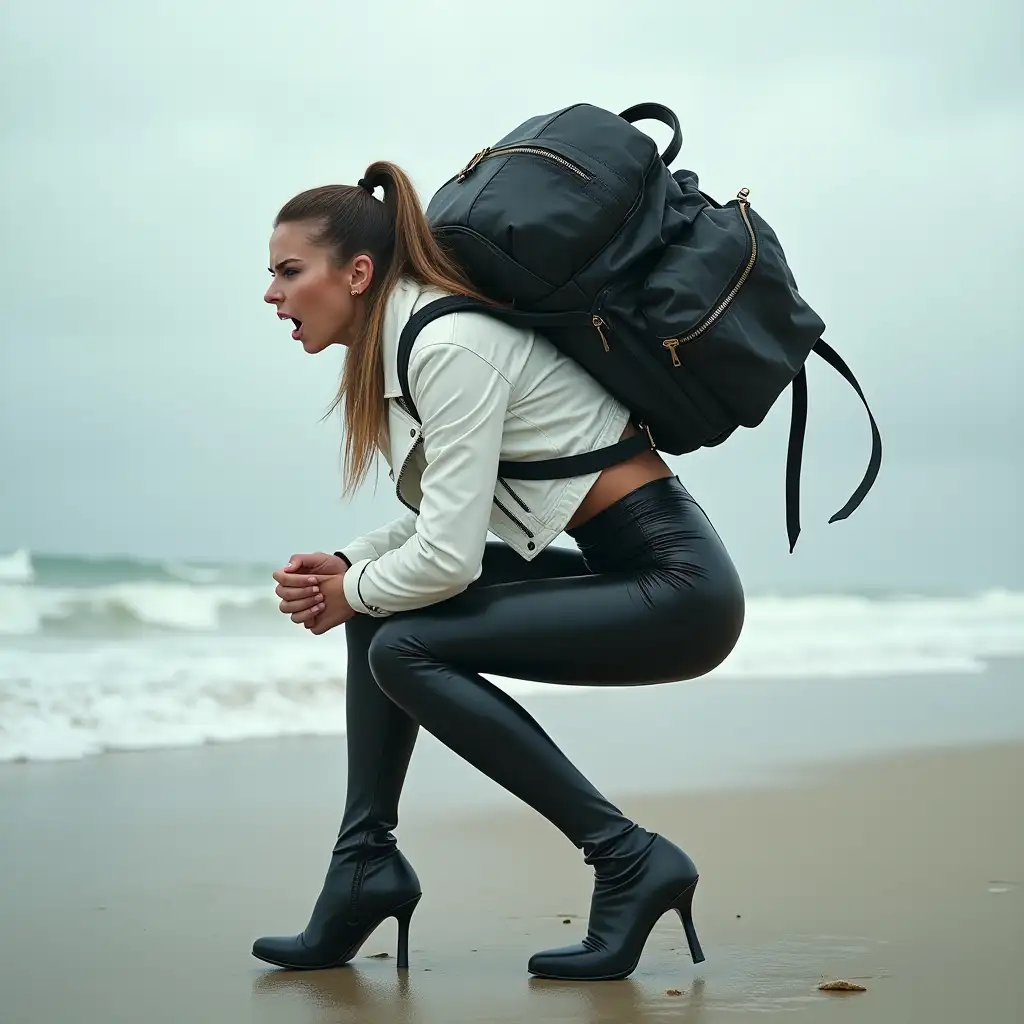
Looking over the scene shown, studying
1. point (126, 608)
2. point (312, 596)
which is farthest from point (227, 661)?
point (312, 596)

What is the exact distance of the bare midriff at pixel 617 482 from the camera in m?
2.27

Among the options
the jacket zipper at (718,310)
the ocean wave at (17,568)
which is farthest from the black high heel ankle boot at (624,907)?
the ocean wave at (17,568)

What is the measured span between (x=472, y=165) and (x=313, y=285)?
0.33 metres

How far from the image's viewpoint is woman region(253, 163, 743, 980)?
216cm

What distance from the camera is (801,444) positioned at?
95.8 inches

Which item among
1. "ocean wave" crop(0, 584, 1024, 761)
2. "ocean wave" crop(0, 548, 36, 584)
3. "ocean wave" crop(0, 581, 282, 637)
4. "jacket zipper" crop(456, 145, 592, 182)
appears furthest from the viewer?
"ocean wave" crop(0, 548, 36, 584)

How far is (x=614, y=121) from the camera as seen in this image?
2.29 m

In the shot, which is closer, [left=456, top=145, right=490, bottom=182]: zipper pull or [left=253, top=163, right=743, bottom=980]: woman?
[left=253, top=163, right=743, bottom=980]: woman

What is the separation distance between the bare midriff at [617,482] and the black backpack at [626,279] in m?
0.02

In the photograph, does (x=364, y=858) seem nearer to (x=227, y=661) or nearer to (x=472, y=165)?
(x=472, y=165)

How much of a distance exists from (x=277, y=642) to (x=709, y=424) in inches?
283

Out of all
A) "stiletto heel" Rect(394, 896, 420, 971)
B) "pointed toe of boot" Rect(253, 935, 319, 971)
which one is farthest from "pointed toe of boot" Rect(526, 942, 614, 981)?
"pointed toe of boot" Rect(253, 935, 319, 971)

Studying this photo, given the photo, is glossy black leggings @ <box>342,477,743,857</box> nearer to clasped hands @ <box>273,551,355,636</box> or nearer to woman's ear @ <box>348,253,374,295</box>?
clasped hands @ <box>273,551,355,636</box>

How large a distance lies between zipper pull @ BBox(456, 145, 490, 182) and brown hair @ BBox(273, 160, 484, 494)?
0.09 metres
